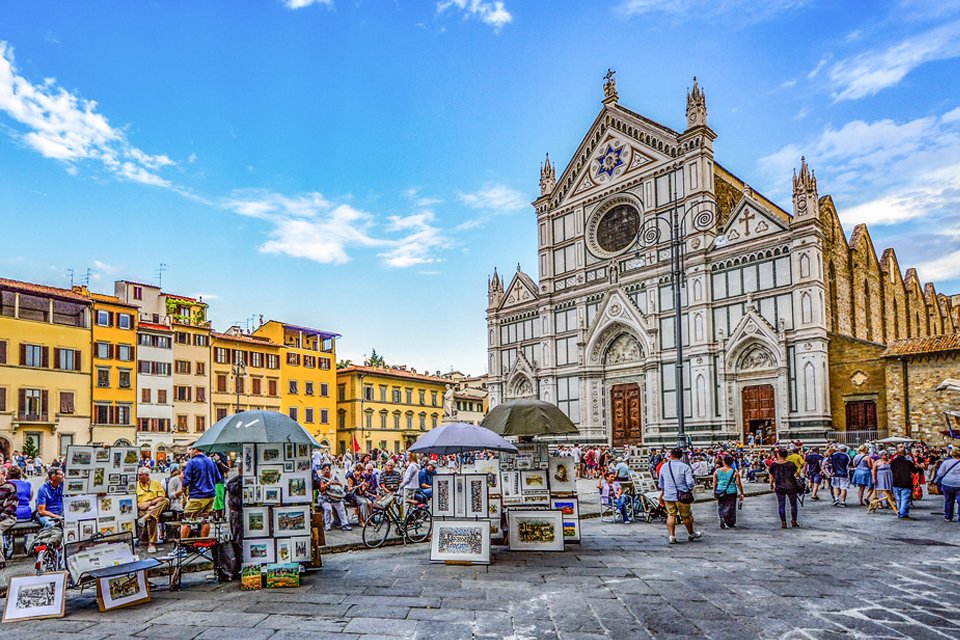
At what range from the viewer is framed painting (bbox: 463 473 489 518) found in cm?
1023

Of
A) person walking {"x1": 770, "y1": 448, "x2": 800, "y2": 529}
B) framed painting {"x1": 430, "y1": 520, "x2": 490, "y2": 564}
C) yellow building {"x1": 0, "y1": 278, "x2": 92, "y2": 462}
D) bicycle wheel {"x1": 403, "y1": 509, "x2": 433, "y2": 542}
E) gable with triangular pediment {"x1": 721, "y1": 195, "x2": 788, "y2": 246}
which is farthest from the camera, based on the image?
yellow building {"x1": 0, "y1": 278, "x2": 92, "y2": 462}

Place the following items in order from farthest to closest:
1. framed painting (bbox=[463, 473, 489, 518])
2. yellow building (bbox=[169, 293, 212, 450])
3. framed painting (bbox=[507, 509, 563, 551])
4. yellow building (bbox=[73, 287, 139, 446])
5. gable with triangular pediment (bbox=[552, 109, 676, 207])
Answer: yellow building (bbox=[169, 293, 212, 450]), yellow building (bbox=[73, 287, 139, 446]), gable with triangular pediment (bbox=[552, 109, 676, 207]), framed painting (bbox=[507, 509, 563, 551]), framed painting (bbox=[463, 473, 489, 518])

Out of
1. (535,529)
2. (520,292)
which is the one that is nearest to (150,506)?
(535,529)

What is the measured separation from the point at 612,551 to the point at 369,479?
7043 mm

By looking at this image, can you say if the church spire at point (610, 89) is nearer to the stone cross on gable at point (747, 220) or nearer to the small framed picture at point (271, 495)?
the stone cross on gable at point (747, 220)

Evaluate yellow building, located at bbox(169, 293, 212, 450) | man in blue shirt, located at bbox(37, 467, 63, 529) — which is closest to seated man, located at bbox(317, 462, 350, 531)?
man in blue shirt, located at bbox(37, 467, 63, 529)

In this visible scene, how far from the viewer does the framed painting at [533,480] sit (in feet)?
37.8

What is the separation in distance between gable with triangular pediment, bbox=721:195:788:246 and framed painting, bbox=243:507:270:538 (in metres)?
26.7

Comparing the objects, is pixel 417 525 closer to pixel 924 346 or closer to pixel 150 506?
pixel 150 506

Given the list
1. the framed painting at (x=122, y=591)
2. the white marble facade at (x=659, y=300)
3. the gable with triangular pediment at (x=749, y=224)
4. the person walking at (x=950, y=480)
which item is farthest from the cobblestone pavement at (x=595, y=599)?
the gable with triangular pediment at (x=749, y=224)

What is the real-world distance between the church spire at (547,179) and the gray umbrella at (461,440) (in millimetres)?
30517

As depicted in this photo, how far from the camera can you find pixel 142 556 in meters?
10.9

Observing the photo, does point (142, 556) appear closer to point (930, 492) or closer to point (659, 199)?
point (930, 492)

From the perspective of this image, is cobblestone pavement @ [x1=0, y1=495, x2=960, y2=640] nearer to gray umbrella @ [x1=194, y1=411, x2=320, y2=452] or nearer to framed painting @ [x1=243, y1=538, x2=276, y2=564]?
framed painting @ [x1=243, y1=538, x2=276, y2=564]
